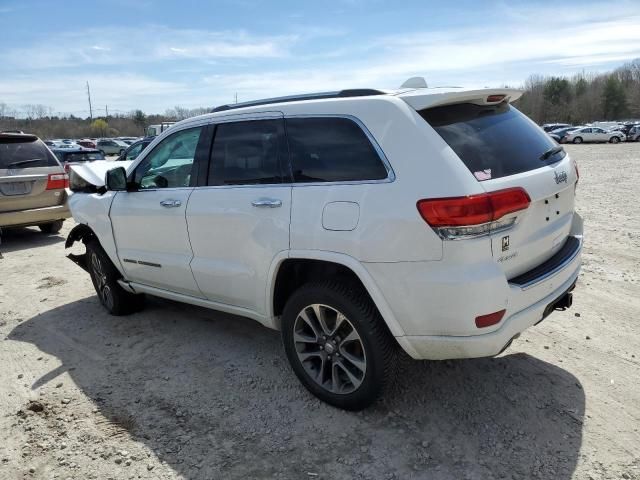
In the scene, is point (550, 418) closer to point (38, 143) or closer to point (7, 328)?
point (7, 328)

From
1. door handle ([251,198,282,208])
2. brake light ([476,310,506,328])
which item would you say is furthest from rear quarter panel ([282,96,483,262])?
brake light ([476,310,506,328])

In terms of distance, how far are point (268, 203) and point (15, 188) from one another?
701 centimetres

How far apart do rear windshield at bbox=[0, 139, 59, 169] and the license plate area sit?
0.30 meters

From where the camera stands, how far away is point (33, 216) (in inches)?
337

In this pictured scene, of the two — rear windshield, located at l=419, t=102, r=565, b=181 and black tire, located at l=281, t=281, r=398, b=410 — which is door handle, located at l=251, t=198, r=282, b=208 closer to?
black tire, located at l=281, t=281, r=398, b=410

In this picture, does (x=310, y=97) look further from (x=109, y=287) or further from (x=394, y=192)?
(x=109, y=287)

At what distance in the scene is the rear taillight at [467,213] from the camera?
251 cm

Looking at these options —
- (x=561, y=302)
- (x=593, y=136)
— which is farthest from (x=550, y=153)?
(x=593, y=136)

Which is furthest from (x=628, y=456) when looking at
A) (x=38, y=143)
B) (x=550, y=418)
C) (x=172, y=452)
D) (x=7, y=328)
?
(x=38, y=143)

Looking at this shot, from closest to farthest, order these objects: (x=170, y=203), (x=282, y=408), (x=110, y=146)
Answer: (x=282, y=408) → (x=170, y=203) → (x=110, y=146)

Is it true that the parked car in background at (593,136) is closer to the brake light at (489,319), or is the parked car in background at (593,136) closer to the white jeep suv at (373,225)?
the white jeep suv at (373,225)

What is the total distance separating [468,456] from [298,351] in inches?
48.2

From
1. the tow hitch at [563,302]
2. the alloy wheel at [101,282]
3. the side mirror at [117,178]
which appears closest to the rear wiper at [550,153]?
the tow hitch at [563,302]

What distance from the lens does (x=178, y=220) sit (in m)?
3.94
